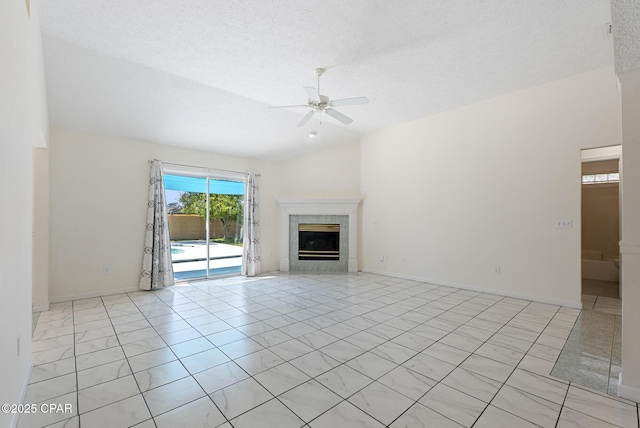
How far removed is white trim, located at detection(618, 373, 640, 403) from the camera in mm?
1895

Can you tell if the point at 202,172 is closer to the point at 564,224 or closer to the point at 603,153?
the point at 564,224

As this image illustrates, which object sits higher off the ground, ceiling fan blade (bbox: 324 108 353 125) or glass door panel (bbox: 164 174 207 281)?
ceiling fan blade (bbox: 324 108 353 125)

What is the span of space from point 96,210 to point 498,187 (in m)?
6.49

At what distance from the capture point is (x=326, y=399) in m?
1.91

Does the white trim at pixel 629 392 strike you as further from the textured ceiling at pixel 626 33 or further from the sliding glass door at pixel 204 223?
the sliding glass door at pixel 204 223

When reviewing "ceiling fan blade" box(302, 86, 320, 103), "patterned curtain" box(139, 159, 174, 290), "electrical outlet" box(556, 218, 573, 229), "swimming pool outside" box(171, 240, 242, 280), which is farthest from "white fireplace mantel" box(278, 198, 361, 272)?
"electrical outlet" box(556, 218, 573, 229)

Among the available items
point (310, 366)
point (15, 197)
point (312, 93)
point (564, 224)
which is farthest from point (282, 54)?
point (564, 224)

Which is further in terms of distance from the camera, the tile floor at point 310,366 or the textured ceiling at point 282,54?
the textured ceiling at point 282,54

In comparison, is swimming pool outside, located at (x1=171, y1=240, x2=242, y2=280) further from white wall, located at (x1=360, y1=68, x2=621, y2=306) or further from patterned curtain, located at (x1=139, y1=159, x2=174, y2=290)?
white wall, located at (x1=360, y1=68, x2=621, y2=306)

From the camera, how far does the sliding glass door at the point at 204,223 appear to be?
5.61 metres

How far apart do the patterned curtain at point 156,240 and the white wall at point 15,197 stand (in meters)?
2.69

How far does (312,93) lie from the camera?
312 centimetres

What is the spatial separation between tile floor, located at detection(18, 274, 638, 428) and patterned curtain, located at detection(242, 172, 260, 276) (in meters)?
2.06

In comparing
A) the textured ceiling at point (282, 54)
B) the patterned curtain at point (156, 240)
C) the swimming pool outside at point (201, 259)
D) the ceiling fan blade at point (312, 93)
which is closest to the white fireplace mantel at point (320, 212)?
the swimming pool outside at point (201, 259)
